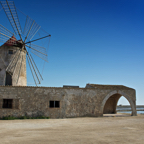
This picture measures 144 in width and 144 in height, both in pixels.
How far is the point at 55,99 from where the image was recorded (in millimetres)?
14742

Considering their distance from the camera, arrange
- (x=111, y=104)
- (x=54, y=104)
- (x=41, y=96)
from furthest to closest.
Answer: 1. (x=111, y=104)
2. (x=54, y=104)
3. (x=41, y=96)

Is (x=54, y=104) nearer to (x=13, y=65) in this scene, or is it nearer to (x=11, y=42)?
(x=13, y=65)

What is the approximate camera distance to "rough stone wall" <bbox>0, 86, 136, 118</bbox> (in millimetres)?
13914

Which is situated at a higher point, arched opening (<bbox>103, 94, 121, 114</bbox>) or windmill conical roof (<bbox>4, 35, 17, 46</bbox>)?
windmill conical roof (<bbox>4, 35, 17, 46</bbox>)

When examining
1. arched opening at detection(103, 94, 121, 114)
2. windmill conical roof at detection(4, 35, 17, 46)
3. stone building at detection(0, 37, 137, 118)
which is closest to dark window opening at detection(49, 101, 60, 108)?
stone building at detection(0, 37, 137, 118)

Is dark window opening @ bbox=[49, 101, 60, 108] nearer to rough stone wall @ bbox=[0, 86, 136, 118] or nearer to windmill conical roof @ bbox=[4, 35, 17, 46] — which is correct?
rough stone wall @ bbox=[0, 86, 136, 118]

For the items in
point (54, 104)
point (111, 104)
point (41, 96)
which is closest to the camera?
point (41, 96)

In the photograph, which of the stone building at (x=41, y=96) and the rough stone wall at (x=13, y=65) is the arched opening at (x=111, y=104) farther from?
the rough stone wall at (x=13, y=65)

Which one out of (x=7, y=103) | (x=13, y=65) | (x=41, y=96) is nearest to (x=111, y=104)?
(x=41, y=96)

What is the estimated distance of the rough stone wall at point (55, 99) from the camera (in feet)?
45.6

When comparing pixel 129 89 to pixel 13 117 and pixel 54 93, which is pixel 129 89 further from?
pixel 13 117

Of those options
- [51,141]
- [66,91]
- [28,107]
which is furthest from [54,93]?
[51,141]

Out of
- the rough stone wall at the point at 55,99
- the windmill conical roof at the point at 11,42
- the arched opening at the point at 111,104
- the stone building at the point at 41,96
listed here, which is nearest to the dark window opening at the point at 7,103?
the stone building at the point at 41,96

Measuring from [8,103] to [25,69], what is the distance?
5417 mm
